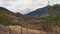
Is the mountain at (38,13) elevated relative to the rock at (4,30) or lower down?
elevated

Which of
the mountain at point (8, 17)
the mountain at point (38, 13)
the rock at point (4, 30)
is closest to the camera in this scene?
the rock at point (4, 30)

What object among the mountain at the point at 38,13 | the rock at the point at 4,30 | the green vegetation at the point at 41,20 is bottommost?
the rock at the point at 4,30

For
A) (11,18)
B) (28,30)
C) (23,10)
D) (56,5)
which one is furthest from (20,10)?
(56,5)

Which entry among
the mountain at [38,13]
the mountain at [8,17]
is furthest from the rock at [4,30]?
the mountain at [38,13]

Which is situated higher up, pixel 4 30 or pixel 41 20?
pixel 41 20

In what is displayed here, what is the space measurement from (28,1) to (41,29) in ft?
4.71

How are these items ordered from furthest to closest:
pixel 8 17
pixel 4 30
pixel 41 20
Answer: pixel 8 17 < pixel 41 20 < pixel 4 30

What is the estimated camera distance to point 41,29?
276 inches

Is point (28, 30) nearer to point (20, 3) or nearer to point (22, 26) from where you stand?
point (22, 26)

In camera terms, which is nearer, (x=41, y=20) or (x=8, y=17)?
(x=41, y=20)

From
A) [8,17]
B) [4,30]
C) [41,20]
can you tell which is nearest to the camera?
[4,30]

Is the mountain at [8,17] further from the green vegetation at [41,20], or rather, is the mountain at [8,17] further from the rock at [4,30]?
the rock at [4,30]

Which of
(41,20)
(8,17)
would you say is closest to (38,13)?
(41,20)

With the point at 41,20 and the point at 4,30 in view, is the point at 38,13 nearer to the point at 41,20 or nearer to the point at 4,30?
the point at 41,20
